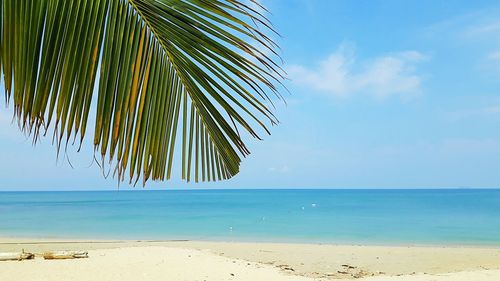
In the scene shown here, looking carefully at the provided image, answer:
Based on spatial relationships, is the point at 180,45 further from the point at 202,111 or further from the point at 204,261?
the point at 204,261

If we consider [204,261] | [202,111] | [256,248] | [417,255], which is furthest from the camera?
[256,248]

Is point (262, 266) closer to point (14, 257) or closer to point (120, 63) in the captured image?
point (14, 257)

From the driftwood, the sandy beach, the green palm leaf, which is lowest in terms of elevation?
the sandy beach

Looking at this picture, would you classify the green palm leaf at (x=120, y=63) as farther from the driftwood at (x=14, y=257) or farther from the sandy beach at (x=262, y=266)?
the driftwood at (x=14, y=257)

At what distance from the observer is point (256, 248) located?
15.9 metres

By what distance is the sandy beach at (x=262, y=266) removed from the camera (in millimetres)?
8883

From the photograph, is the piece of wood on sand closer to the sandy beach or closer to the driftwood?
the sandy beach

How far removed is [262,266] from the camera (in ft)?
35.6

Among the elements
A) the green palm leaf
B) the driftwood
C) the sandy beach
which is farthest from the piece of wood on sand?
the green palm leaf

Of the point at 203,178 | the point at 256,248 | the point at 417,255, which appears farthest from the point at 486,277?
the point at 203,178

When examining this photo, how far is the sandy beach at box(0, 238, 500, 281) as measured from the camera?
8.88 metres

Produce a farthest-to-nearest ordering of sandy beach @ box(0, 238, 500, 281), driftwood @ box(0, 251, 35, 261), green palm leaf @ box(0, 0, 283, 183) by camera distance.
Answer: driftwood @ box(0, 251, 35, 261) → sandy beach @ box(0, 238, 500, 281) → green palm leaf @ box(0, 0, 283, 183)

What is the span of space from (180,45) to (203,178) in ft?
1.10

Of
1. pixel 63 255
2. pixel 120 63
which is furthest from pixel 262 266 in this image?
pixel 120 63
